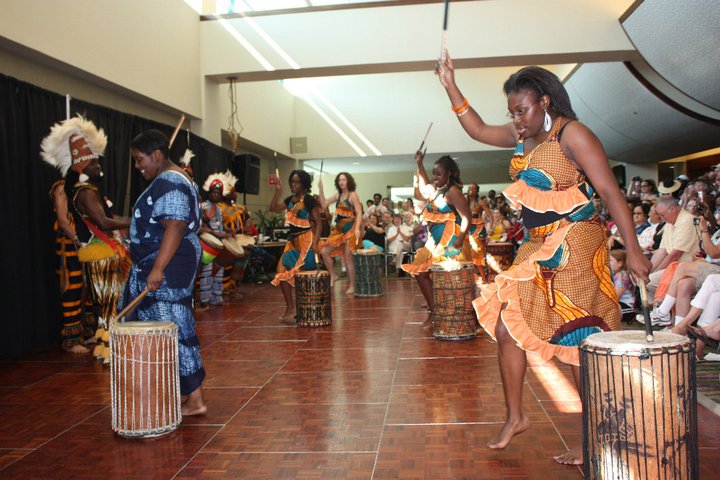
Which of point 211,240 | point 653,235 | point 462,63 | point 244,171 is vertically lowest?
point 653,235

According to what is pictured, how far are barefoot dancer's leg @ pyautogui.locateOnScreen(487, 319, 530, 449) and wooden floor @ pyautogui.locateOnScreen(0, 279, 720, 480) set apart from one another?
0.08 m

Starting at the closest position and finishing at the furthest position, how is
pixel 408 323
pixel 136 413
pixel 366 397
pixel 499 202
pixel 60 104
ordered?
pixel 136 413, pixel 366 397, pixel 60 104, pixel 408 323, pixel 499 202

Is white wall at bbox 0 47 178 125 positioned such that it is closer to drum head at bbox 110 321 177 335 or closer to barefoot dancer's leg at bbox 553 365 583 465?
drum head at bbox 110 321 177 335

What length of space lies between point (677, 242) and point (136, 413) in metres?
4.24

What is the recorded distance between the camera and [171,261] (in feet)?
11.4

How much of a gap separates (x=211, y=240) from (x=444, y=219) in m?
2.49

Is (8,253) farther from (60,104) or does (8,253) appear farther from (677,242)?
(677,242)

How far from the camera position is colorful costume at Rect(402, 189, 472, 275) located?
5887mm

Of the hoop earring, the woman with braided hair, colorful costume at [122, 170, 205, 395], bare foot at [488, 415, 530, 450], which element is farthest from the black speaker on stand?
the hoop earring

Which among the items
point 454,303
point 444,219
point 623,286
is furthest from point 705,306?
point 444,219

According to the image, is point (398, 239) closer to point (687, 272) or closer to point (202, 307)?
point (202, 307)

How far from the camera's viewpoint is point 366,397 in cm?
389

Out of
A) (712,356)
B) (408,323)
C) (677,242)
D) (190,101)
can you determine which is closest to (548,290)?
(712,356)

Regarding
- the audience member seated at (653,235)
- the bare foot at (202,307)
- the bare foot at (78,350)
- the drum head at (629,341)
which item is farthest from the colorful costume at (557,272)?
the bare foot at (202,307)
